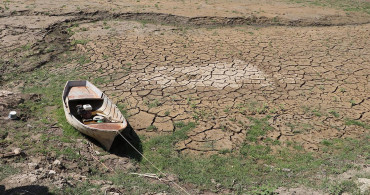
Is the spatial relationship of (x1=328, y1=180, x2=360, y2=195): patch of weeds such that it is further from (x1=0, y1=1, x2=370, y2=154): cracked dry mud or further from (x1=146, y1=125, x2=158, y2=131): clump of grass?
(x1=146, y1=125, x2=158, y2=131): clump of grass

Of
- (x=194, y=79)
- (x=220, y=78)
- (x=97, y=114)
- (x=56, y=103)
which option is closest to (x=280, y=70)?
(x=220, y=78)

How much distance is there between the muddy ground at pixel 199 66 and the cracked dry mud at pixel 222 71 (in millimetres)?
32

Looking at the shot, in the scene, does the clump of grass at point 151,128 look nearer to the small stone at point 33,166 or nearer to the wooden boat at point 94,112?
the wooden boat at point 94,112

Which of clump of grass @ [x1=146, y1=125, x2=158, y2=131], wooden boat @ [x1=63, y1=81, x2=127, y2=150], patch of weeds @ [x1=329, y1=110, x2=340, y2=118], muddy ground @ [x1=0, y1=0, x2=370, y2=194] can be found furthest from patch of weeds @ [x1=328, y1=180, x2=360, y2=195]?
wooden boat @ [x1=63, y1=81, x2=127, y2=150]

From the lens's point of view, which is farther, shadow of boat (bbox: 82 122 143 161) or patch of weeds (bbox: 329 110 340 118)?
patch of weeds (bbox: 329 110 340 118)

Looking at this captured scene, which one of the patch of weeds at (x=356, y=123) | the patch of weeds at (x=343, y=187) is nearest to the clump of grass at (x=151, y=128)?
the patch of weeds at (x=343, y=187)

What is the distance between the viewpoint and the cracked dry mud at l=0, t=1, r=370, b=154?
22.9 feet

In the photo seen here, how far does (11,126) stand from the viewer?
658 cm

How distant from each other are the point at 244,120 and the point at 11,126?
442 cm

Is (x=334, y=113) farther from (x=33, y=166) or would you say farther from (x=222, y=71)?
(x=33, y=166)

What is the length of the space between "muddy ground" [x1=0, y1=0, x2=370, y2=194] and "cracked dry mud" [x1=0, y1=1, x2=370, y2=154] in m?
0.03

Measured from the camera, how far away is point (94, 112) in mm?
7047

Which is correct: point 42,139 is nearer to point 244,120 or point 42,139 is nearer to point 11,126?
point 11,126

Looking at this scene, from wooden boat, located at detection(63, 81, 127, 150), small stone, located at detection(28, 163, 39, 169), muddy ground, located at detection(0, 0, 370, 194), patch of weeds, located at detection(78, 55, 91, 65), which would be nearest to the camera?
small stone, located at detection(28, 163, 39, 169)
